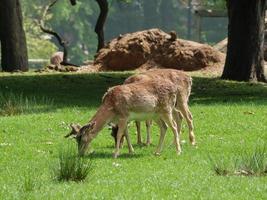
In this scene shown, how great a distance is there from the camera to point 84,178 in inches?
402

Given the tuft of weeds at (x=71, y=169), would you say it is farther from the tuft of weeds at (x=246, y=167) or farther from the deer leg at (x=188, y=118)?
the deer leg at (x=188, y=118)

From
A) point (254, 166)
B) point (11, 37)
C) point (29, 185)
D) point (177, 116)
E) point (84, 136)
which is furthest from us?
point (11, 37)

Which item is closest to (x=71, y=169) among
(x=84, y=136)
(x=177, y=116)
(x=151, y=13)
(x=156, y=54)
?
(x=84, y=136)

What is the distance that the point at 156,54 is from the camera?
29.0 meters

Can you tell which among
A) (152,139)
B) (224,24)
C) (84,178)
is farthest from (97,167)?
(224,24)

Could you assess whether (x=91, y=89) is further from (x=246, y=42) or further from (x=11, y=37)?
(x=11, y=37)

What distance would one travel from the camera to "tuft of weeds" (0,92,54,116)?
1730cm

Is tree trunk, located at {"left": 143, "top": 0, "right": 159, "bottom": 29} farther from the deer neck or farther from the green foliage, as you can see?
the deer neck

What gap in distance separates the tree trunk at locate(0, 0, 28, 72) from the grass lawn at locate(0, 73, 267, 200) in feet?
18.4

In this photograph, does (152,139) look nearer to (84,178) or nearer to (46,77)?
(84,178)

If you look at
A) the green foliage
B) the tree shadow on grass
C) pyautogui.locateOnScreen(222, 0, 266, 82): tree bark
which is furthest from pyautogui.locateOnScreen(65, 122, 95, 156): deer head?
the green foliage

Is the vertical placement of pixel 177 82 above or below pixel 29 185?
above

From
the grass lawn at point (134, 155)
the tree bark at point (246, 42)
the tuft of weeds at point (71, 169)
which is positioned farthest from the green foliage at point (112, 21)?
the tuft of weeds at point (71, 169)

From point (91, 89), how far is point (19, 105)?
5.18 meters
